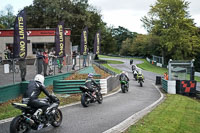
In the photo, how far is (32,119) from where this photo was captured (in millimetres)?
6887

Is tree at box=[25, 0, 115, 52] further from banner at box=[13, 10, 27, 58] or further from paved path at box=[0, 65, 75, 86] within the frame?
paved path at box=[0, 65, 75, 86]

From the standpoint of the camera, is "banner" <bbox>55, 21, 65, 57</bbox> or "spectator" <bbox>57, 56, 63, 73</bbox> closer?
"spectator" <bbox>57, 56, 63, 73</bbox>

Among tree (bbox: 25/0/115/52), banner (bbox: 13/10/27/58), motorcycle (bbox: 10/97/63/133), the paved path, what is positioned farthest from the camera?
tree (bbox: 25/0/115/52)

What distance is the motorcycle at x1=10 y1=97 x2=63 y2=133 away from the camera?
6.41m

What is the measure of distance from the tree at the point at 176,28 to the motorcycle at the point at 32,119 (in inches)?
1969

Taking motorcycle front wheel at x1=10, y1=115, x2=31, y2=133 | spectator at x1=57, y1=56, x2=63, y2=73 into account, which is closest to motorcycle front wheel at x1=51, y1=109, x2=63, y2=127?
motorcycle front wheel at x1=10, y1=115, x2=31, y2=133

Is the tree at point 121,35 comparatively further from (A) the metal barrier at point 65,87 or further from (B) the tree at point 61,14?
(A) the metal barrier at point 65,87

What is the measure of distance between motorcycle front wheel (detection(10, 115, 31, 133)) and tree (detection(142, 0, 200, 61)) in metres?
51.2

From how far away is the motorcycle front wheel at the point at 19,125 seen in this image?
6.25m

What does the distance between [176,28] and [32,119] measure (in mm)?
52147

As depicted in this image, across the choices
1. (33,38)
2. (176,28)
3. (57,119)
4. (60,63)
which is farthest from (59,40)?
(176,28)

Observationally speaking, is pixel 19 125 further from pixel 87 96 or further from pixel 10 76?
pixel 10 76

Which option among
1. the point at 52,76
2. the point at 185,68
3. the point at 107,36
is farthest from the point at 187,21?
the point at 52,76

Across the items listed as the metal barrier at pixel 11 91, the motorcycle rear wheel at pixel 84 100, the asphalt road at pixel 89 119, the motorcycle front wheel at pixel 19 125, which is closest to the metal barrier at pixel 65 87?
the metal barrier at pixel 11 91
